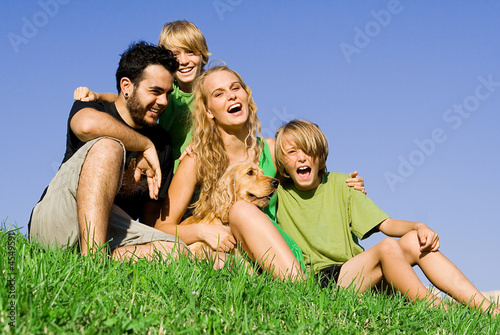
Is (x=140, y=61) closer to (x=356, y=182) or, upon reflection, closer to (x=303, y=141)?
(x=303, y=141)

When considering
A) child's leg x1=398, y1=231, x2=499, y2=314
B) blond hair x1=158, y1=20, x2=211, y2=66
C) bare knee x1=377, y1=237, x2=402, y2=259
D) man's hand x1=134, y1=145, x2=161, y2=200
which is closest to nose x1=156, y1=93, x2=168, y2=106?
man's hand x1=134, y1=145, x2=161, y2=200

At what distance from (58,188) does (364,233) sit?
2.97 meters

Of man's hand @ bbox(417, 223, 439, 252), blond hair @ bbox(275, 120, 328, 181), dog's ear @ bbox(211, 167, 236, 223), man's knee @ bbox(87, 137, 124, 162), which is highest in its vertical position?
blond hair @ bbox(275, 120, 328, 181)

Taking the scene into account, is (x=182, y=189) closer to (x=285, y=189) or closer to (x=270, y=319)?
(x=285, y=189)

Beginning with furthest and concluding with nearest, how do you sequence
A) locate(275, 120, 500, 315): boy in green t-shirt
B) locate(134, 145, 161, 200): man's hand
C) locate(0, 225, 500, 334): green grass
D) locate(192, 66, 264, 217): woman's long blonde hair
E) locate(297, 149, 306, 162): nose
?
locate(297, 149, 306, 162): nose < locate(192, 66, 264, 217): woman's long blonde hair < locate(134, 145, 161, 200): man's hand < locate(275, 120, 500, 315): boy in green t-shirt < locate(0, 225, 500, 334): green grass

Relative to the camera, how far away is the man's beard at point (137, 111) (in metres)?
5.49

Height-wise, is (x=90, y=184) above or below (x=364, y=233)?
above

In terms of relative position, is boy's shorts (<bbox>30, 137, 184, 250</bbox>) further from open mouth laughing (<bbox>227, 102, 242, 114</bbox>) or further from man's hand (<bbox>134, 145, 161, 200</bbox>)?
open mouth laughing (<bbox>227, 102, 242, 114</bbox>)

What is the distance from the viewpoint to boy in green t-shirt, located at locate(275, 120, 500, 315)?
455cm

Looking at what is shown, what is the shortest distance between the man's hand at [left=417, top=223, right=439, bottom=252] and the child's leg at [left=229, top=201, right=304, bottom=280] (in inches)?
44.4

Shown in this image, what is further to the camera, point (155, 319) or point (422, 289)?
point (422, 289)

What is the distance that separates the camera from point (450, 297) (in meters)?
4.64

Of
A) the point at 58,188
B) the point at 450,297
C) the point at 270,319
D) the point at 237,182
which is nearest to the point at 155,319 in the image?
the point at 270,319

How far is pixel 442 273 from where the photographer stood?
4617mm
